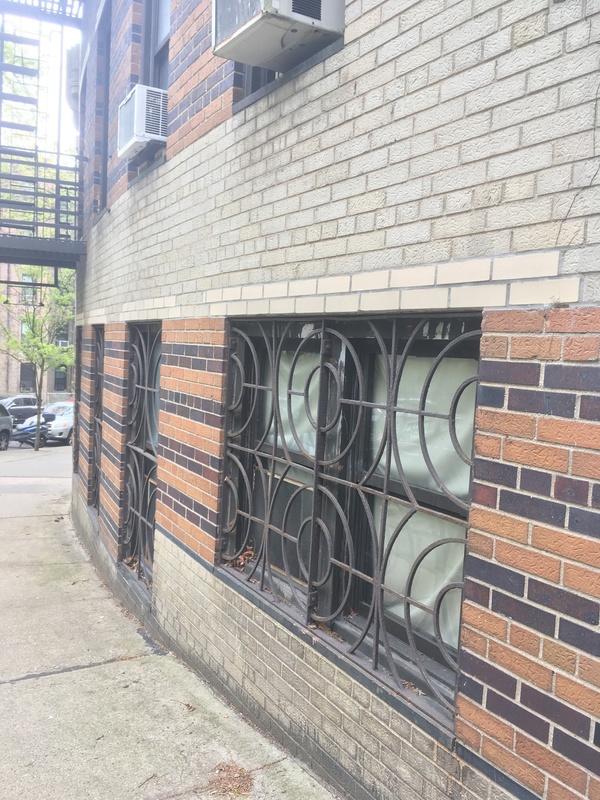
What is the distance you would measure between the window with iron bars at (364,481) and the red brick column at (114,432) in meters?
2.65

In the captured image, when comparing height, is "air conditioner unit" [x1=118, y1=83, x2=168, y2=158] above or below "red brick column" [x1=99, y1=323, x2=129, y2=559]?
above

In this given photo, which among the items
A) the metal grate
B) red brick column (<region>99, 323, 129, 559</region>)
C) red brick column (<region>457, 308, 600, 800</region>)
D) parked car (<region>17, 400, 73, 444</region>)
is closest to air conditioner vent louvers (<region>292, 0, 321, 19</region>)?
red brick column (<region>457, 308, 600, 800</region>)

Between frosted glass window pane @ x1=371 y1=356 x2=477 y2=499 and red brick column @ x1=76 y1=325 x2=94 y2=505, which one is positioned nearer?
frosted glass window pane @ x1=371 y1=356 x2=477 y2=499

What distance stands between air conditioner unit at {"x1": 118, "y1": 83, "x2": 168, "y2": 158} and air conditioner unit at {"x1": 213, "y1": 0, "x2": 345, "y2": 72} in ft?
6.88

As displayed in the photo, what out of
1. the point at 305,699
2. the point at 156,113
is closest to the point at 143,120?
the point at 156,113

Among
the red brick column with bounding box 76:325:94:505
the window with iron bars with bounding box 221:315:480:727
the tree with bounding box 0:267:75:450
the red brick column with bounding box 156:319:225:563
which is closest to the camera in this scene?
the window with iron bars with bounding box 221:315:480:727

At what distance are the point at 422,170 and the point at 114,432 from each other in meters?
4.97

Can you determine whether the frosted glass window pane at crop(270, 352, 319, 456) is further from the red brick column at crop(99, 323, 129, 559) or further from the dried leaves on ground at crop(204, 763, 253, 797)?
the red brick column at crop(99, 323, 129, 559)

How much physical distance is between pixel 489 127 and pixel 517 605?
1.52m

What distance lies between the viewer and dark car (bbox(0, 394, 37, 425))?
24.9m

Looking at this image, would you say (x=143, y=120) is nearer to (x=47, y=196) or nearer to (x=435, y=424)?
(x=435, y=424)

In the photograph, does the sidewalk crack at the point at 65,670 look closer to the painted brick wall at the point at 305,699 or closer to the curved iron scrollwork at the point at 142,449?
the painted brick wall at the point at 305,699

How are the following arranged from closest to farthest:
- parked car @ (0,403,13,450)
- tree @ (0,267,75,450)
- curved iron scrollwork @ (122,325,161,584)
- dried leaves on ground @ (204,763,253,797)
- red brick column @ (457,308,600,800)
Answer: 1. red brick column @ (457,308,600,800)
2. dried leaves on ground @ (204,763,253,797)
3. curved iron scrollwork @ (122,325,161,584)
4. parked car @ (0,403,13,450)
5. tree @ (0,267,75,450)

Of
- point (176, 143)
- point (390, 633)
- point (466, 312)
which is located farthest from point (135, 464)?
point (466, 312)
